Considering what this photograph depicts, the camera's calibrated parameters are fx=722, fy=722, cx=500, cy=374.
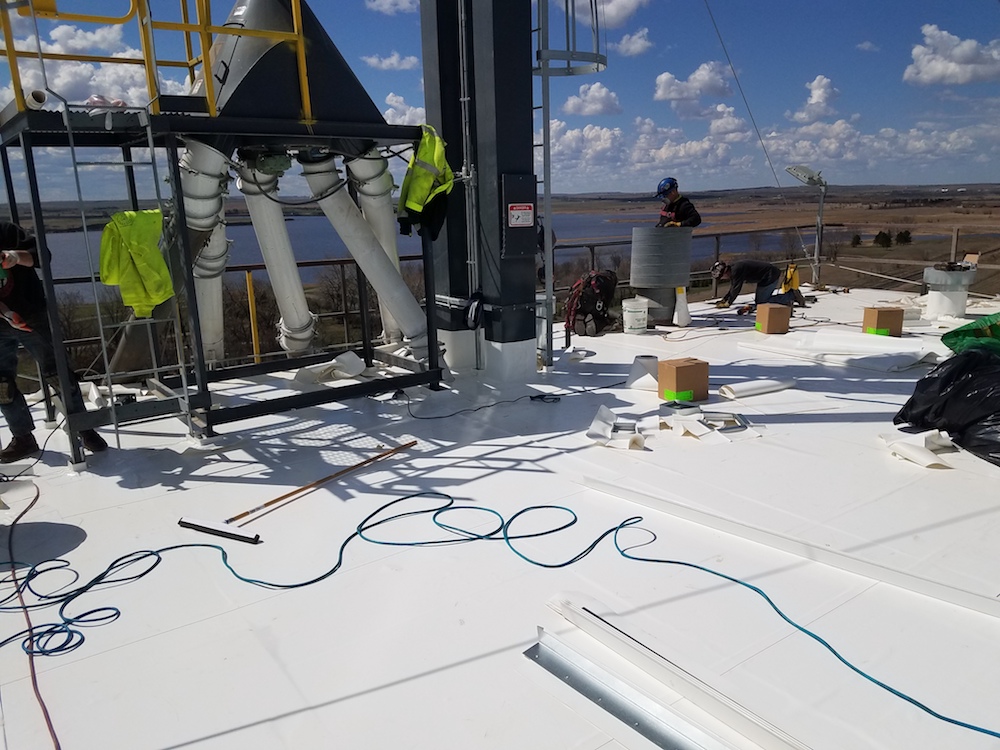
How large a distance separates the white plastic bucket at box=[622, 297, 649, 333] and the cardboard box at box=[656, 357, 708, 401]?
316cm

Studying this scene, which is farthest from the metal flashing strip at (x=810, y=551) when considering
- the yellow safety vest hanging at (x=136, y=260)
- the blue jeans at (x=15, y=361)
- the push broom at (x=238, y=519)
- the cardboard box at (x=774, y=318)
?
the cardboard box at (x=774, y=318)

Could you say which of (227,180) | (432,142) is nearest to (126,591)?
(227,180)

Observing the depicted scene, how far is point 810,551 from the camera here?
3553 millimetres

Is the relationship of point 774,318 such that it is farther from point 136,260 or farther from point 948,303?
point 136,260

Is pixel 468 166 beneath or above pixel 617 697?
above

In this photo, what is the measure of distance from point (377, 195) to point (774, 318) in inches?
209

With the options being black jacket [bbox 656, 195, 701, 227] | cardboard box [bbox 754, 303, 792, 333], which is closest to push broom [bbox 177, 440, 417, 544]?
cardboard box [bbox 754, 303, 792, 333]

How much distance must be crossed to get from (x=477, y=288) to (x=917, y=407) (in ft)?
13.2

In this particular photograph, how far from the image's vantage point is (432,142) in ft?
20.4

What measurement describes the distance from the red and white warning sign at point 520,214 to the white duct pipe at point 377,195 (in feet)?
3.62

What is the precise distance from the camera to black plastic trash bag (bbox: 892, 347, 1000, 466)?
4594 millimetres

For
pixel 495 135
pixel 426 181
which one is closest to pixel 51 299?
pixel 426 181

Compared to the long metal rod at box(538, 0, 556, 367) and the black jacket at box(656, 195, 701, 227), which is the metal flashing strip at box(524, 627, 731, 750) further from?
the black jacket at box(656, 195, 701, 227)

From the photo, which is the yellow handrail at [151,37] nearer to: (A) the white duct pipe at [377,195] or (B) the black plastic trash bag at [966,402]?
(A) the white duct pipe at [377,195]
